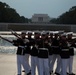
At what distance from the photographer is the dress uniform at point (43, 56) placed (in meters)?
11.3

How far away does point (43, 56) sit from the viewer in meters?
11.3

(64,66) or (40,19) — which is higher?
(40,19)

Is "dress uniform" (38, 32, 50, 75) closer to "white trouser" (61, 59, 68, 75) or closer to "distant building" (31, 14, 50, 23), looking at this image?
"white trouser" (61, 59, 68, 75)

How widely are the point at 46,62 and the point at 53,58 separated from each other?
1.49 metres

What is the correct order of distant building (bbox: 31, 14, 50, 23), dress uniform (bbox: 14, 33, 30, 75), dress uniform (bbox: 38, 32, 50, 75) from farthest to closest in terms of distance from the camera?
distant building (bbox: 31, 14, 50, 23)
dress uniform (bbox: 14, 33, 30, 75)
dress uniform (bbox: 38, 32, 50, 75)

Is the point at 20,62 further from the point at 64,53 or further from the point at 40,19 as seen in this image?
the point at 40,19

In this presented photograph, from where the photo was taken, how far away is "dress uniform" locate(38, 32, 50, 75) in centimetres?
1133

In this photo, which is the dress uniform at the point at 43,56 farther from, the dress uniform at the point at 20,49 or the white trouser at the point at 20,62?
the white trouser at the point at 20,62

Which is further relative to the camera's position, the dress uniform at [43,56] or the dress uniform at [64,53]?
the dress uniform at [64,53]

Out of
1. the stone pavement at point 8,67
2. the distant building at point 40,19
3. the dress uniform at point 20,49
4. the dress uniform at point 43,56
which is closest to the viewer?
the dress uniform at point 43,56

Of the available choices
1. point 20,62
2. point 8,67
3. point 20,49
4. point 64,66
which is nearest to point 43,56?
point 64,66

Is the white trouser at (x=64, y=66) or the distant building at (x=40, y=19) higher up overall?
the distant building at (x=40, y=19)

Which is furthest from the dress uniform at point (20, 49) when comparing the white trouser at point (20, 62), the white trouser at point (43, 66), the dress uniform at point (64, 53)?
the dress uniform at point (64, 53)

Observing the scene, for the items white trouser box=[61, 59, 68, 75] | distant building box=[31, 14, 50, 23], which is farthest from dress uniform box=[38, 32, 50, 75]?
distant building box=[31, 14, 50, 23]
